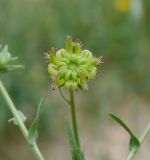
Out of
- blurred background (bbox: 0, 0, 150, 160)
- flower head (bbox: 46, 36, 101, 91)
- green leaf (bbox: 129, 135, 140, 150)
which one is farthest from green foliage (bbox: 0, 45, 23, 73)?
blurred background (bbox: 0, 0, 150, 160)

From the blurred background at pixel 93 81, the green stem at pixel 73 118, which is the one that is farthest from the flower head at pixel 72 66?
the blurred background at pixel 93 81

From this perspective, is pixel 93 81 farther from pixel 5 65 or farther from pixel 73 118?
pixel 73 118

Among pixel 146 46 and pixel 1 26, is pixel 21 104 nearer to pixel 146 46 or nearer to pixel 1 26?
pixel 1 26

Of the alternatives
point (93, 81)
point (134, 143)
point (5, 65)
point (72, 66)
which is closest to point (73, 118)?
point (72, 66)

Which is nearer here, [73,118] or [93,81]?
[73,118]

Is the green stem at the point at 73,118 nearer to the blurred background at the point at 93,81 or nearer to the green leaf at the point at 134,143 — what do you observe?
the green leaf at the point at 134,143

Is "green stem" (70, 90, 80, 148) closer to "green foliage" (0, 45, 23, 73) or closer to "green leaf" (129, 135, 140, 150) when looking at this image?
"green leaf" (129, 135, 140, 150)
